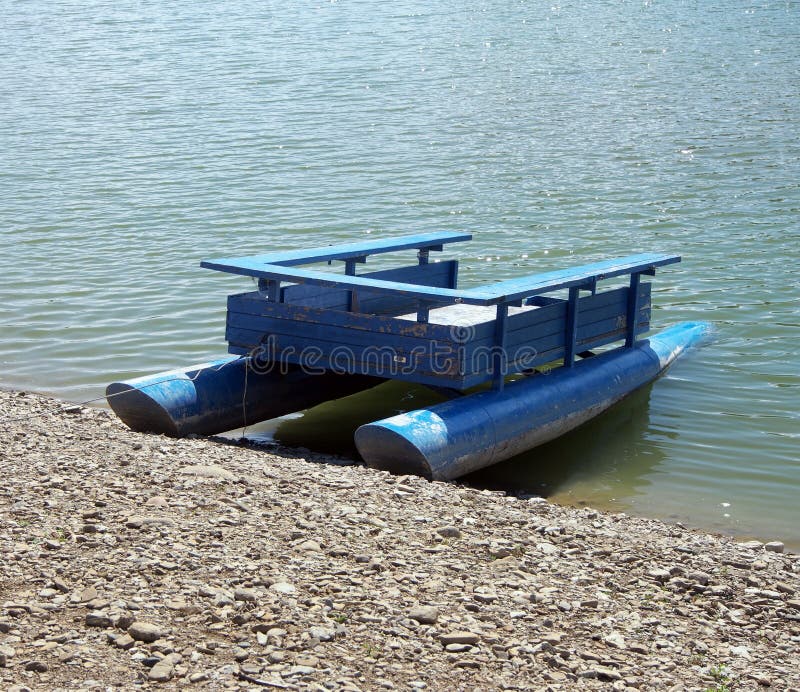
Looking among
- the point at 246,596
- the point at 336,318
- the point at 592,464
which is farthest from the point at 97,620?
the point at 592,464

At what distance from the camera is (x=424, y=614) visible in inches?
201

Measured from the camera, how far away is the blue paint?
758 centimetres

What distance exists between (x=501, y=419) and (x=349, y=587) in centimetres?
299

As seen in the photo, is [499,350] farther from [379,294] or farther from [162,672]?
[162,672]

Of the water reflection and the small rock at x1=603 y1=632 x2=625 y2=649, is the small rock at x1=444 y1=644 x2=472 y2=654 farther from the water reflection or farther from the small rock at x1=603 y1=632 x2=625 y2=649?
the water reflection

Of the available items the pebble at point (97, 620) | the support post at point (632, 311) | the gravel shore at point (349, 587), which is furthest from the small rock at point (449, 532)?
the support post at point (632, 311)

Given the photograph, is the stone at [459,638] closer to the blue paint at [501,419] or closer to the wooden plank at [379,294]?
the blue paint at [501,419]

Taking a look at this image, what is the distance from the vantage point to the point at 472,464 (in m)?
7.92

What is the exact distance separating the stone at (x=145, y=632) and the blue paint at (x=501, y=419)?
2.96 metres

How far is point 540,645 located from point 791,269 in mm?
10085

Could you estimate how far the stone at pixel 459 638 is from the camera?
4.90m

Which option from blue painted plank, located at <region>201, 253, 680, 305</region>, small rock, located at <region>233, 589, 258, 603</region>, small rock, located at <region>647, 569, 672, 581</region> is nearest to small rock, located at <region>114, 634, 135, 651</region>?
small rock, located at <region>233, 589, 258, 603</region>

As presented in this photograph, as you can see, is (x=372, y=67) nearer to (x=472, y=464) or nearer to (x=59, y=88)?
(x=59, y=88)

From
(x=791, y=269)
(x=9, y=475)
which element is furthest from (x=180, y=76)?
(x=9, y=475)
